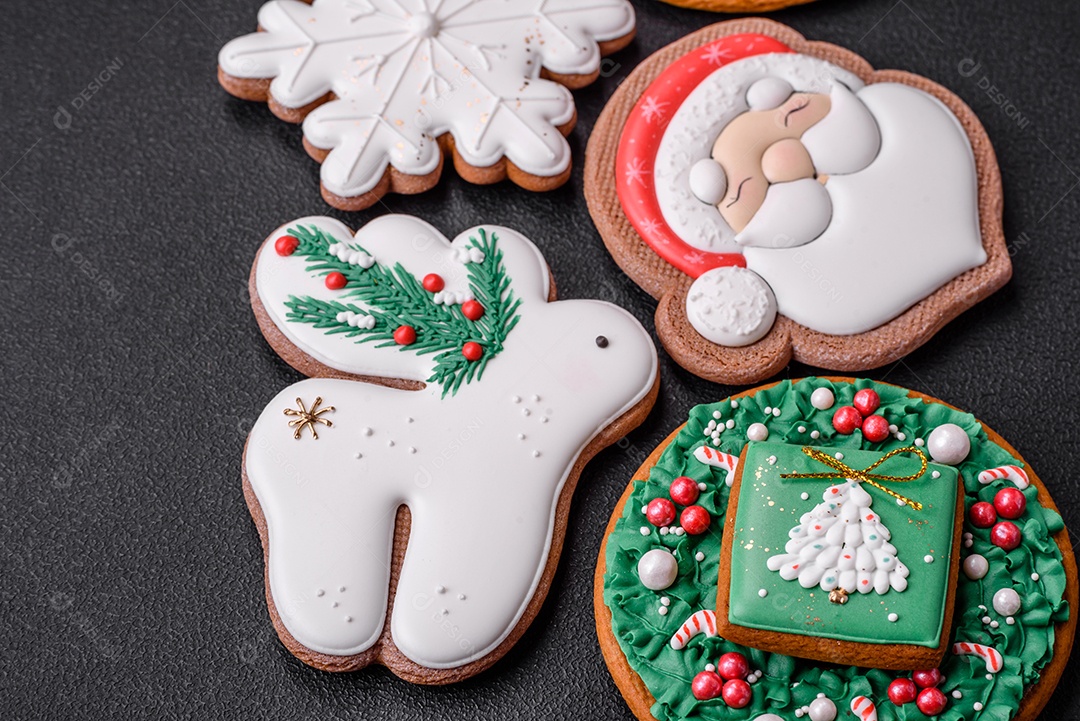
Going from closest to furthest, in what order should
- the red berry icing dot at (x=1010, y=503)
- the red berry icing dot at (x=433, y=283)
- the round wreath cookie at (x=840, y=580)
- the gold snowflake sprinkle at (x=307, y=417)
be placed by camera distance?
the round wreath cookie at (x=840, y=580), the red berry icing dot at (x=1010, y=503), the gold snowflake sprinkle at (x=307, y=417), the red berry icing dot at (x=433, y=283)

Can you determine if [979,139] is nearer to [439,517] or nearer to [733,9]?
[733,9]

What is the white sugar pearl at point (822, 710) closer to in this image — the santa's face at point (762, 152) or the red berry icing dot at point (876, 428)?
the red berry icing dot at point (876, 428)

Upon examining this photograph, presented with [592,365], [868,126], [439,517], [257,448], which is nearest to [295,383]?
[257,448]

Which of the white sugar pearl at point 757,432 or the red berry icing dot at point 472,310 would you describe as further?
the red berry icing dot at point 472,310

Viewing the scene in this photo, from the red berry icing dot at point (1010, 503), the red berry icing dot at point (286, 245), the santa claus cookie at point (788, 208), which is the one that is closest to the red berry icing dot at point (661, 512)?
the santa claus cookie at point (788, 208)

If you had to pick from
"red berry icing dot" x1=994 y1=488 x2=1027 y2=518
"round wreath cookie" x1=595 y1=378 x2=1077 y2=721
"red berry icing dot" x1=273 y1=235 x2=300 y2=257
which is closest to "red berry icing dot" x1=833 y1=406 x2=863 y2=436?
"round wreath cookie" x1=595 y1=378 x2=1077 y2=721

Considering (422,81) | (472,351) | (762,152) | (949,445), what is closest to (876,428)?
(949,445)
